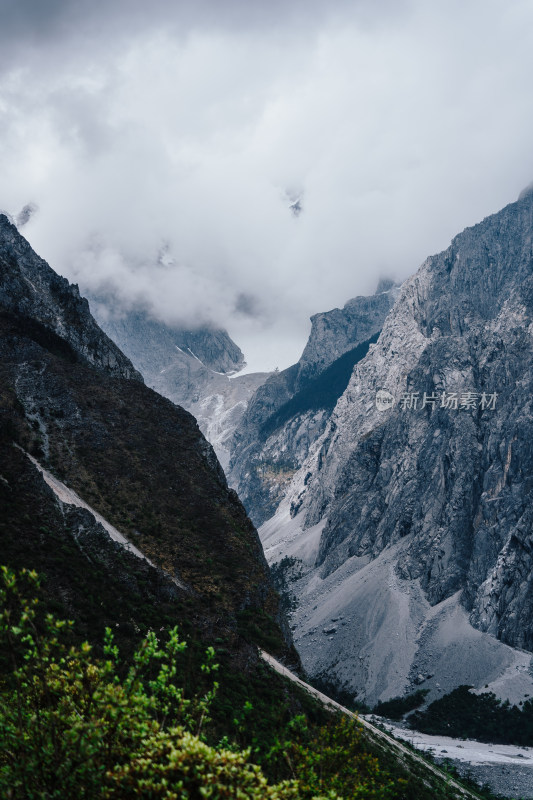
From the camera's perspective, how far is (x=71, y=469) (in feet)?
191

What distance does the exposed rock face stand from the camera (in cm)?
7906

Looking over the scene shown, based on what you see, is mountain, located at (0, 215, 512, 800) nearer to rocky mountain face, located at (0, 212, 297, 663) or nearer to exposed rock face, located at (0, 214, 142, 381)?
rocky mountain face, located at (0, 212, 297, 663)

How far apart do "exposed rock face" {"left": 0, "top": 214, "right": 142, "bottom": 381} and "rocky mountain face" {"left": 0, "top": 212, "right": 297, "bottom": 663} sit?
271 millimetres

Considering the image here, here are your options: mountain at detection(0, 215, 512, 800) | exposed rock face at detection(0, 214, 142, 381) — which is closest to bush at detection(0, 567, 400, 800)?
mountain at detection(0, 215, 512, 800)

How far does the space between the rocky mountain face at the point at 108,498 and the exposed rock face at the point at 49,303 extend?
0.89ft

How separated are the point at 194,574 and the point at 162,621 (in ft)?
32.5

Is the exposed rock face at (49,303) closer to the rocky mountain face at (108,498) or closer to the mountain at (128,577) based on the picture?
the rocky mountain face at (108,498)

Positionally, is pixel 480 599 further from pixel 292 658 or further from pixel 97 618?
pixel 97 618

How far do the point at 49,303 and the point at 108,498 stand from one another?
41.9 m

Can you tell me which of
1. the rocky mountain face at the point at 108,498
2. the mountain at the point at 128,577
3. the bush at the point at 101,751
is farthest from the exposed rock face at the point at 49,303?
the bush at the point at 101,751

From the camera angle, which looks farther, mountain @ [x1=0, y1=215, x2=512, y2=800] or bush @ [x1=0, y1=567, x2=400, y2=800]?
mountain @ [x1=0, y1=215, x2=512, y2=800]

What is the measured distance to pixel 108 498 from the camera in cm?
5734

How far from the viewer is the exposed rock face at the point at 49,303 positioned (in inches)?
3113

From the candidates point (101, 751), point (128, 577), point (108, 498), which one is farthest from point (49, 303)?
point (101, 751)
